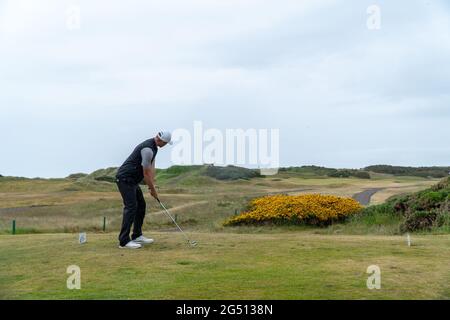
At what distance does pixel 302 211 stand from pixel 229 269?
50.8ft

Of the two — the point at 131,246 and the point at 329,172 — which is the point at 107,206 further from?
the point at 329,172

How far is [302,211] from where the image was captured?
24047mm

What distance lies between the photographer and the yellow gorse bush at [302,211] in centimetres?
A: 2400

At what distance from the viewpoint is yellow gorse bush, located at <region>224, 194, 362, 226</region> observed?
945 inches

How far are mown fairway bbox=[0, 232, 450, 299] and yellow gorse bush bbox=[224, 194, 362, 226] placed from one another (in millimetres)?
11267

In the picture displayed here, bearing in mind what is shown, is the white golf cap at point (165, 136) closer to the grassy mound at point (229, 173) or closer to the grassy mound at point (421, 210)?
the grassy mound at point (421, 210)

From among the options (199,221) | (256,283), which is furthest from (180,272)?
(199,221)

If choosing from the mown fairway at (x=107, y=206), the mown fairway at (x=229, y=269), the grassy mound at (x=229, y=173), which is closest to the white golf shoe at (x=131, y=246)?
the mown fairway at (x=229, y=269)

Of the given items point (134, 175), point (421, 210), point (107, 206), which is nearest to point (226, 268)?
point (134, 175)
